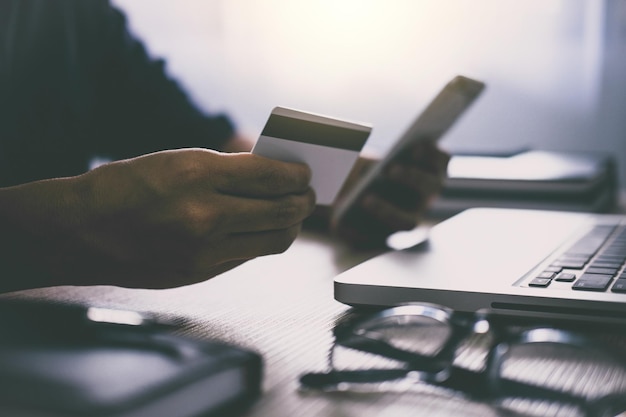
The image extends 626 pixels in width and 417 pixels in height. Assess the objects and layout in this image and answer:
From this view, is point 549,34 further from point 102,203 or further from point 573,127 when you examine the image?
point 102,203

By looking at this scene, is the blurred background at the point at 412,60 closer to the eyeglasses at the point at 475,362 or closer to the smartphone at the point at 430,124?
the smartphone at the point at 430,124

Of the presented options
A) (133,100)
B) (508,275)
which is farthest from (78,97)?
(508,275)

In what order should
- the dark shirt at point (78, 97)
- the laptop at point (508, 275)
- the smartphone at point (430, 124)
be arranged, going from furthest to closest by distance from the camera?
the dark shirt at point (78, 97) < the smartphone at point (430, 124) < the laptop at point (508, 275)

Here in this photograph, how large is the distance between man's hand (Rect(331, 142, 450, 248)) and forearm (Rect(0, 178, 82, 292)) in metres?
0.44

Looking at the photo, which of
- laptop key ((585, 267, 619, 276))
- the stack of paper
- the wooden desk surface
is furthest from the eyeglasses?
the stack of paper

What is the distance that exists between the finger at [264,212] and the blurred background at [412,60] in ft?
4.13

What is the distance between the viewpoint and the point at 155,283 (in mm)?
574

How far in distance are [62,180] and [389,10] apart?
1.58 m

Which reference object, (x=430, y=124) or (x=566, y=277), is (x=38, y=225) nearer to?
(x=566, y=277)

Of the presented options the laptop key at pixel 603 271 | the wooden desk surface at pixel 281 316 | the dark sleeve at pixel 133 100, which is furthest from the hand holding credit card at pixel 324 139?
the dark sleeve at pixel 133 100

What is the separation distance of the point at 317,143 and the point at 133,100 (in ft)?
2.85

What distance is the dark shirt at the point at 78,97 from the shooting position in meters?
1.13

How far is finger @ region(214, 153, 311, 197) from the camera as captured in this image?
56 cm

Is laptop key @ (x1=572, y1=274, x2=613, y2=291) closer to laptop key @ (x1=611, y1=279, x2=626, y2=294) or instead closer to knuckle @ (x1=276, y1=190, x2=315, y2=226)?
laptop key @ (x1=611, y1=279, x2=626, y2=294)
